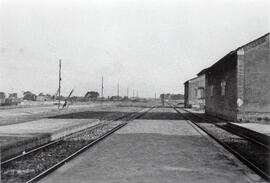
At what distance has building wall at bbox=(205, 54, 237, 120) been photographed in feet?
73.2

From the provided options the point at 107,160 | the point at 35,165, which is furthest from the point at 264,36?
the point at 35,165

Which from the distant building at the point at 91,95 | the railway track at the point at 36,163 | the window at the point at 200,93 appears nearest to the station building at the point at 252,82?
the railway track at the point at 36,163

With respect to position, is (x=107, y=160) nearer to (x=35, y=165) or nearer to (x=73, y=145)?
(x=35, y=165)

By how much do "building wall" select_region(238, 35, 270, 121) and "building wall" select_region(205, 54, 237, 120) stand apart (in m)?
0.64

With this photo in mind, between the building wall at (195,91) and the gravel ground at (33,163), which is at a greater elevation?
the building wall at (195,91)

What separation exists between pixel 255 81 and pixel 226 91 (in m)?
3.79

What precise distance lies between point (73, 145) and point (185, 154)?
14.1 feet

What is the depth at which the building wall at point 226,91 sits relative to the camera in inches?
879

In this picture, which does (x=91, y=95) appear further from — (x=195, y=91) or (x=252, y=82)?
(x=252, y=82)

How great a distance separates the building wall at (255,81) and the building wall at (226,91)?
64 centimetres

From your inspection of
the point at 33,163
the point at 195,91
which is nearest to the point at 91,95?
the point at 195,91

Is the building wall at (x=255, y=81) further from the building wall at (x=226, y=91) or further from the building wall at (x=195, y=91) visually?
the building wall at (x=195, y=91)

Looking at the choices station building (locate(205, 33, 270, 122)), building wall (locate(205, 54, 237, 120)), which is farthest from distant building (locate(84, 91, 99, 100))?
station building (locate(205, 33, 270, 122))

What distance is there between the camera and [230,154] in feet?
32.3
